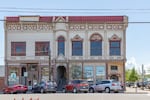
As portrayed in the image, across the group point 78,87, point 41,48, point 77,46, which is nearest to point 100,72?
point 77,46

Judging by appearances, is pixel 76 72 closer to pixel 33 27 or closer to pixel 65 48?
pixel 65 48

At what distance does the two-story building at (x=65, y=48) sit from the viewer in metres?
72.6

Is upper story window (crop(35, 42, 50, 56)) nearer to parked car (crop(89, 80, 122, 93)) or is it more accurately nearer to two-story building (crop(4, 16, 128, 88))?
two-story building (crop(4, 16, 128, 88))

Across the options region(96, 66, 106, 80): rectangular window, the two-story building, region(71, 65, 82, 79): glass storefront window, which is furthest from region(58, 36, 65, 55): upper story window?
region(96, 66, 106, 80): rectangular window

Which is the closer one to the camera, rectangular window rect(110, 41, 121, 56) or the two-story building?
rectangular window rect(110, 41, 121, 56)

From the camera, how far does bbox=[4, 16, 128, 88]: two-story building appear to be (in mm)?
72625

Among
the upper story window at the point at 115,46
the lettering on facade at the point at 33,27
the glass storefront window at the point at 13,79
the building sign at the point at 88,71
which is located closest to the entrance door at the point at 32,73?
the glass storefront window at the point at 13,79

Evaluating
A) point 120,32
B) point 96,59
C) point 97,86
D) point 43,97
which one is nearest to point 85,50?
point 96,59

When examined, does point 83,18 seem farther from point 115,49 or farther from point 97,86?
point 97,86

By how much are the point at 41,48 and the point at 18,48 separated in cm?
425

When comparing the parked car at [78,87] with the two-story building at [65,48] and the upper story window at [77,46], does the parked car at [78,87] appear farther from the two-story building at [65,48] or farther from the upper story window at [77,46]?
the upper story window at [77,46]

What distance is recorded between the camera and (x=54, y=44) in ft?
241

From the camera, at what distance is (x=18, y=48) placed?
7350cm

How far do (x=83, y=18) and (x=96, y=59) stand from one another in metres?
7.86
